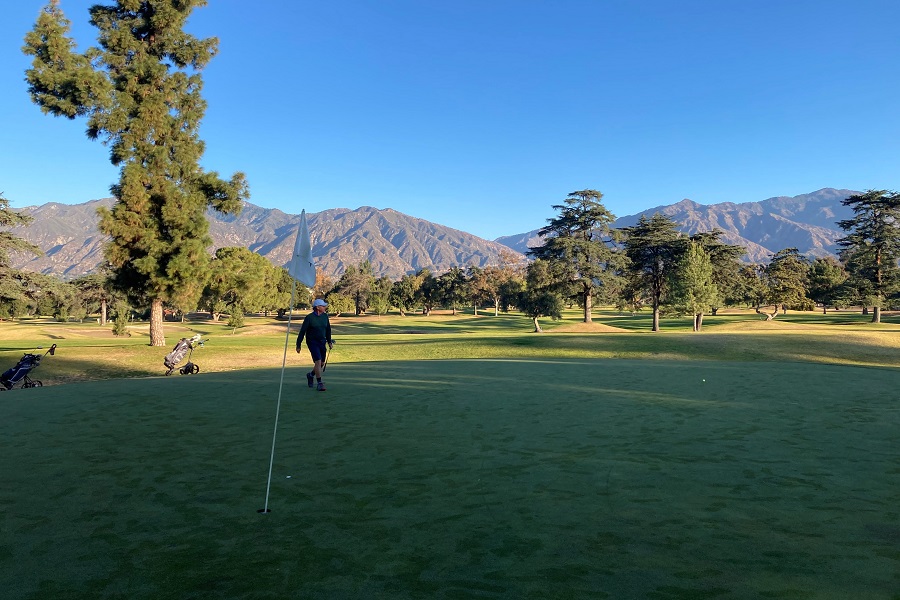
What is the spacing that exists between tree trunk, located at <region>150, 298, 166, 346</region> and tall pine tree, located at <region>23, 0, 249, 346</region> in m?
0.05

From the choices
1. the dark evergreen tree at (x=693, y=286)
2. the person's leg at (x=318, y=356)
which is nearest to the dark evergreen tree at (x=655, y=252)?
the dark evergreen tree at (x=693, y=286)

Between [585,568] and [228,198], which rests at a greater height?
[228,198]

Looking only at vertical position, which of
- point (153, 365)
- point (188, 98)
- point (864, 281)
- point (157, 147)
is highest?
point (188, 98)

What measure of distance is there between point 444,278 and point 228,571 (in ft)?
375

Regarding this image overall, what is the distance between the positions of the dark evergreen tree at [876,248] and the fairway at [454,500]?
5832 centimetres

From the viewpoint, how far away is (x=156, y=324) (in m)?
27.8

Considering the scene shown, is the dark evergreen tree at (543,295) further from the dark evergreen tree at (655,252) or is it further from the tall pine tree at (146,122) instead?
the tall pine tree at (146,122)

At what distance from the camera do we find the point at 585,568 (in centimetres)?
397

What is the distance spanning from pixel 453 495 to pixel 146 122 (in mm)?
28898

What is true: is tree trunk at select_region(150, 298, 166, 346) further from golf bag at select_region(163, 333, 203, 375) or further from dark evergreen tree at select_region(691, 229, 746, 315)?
dark evergreen tree at select_region(691, 229, 746, 315)

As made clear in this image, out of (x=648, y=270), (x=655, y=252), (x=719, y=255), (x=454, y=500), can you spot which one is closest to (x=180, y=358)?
(x=454, y=500)

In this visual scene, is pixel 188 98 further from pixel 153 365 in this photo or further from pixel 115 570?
pixel 115 570

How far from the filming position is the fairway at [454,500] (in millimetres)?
3848

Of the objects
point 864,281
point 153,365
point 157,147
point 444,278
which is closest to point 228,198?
point 157,147
